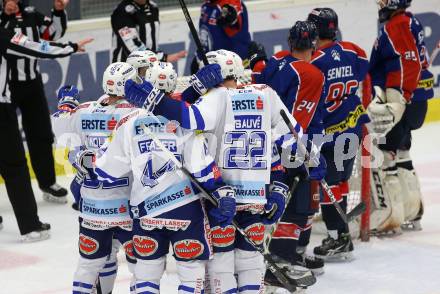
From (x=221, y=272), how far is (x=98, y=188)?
27.3 inches

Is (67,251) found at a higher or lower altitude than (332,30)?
lower

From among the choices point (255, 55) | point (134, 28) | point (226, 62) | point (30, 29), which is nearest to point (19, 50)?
point (30, 29)

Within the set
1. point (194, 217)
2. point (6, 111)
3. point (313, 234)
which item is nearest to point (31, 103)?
point (6, 111)

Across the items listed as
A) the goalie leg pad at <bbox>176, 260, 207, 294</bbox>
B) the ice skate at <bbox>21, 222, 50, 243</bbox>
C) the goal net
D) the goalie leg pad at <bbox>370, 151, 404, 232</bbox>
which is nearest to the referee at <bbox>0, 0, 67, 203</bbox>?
the ice skate at <bbox>21, 222, 50, 243</bbox>

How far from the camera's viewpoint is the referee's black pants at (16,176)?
7.04 meters

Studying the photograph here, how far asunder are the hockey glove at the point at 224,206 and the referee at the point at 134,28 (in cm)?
325

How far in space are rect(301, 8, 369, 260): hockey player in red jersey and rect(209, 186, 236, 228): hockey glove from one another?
1.62 metres

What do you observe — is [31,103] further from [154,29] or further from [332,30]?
[332,30]

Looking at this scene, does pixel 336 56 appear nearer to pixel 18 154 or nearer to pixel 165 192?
pixel 165 192

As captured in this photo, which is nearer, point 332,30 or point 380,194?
point 332,30

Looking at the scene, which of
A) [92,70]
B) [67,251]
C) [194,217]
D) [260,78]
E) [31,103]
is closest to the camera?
[194,217]

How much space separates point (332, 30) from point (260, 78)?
635 mm

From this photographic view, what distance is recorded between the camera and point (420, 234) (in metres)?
7.04

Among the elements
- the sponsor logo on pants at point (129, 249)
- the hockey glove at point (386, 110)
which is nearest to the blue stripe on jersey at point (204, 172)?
the sponsor logo on pants at point (129, 249)
